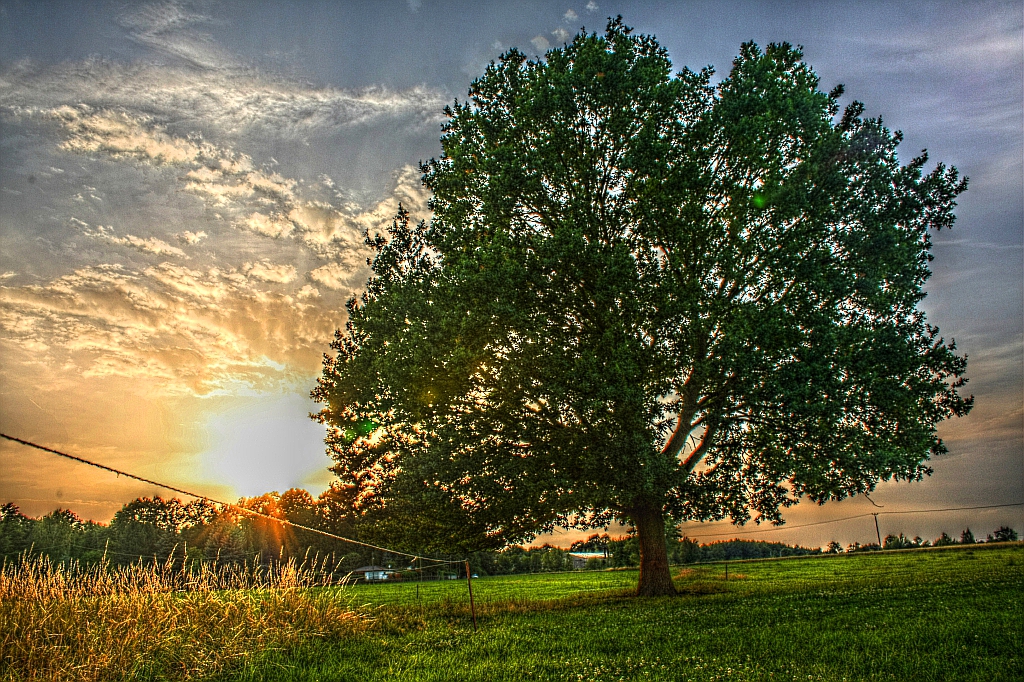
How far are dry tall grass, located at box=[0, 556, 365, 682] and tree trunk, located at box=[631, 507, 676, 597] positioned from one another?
468 inches

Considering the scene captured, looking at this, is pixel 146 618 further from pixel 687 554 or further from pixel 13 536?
pixel 687 554

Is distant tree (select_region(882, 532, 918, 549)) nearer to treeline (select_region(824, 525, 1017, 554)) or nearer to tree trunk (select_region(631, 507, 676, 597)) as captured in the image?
treeline (select_region(824, 525, 1017, 554))

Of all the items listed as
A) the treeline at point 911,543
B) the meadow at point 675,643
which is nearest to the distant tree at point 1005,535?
the treeline at point 911,543

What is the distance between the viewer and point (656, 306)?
18.4m

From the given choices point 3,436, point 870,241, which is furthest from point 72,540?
point 870,241

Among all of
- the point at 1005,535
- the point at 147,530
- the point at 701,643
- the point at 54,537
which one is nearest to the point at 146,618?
the point at 54,537

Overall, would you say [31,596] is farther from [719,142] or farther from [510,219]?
[719,142]

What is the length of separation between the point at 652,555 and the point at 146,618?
16.2m

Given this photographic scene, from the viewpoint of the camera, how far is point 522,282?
61.0 feet

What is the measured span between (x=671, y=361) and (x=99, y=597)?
48.1 feet

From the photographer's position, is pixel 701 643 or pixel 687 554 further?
pixel 687 554

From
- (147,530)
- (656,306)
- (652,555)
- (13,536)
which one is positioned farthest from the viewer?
(652,555)

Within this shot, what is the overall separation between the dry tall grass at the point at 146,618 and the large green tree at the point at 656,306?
7.30 m

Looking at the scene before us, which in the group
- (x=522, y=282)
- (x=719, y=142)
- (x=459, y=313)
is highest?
(x=719, y=142)
